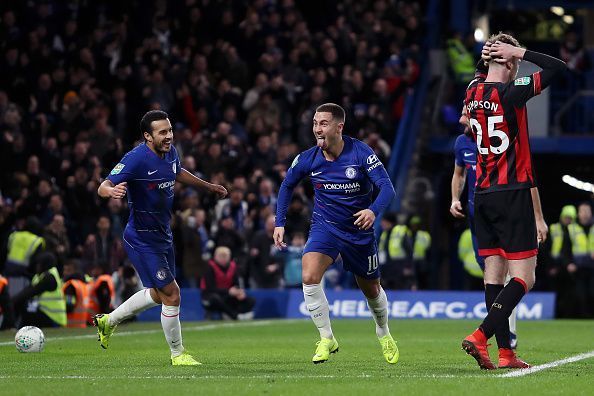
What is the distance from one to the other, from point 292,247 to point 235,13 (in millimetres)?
7357

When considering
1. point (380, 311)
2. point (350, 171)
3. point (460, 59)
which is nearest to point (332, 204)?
point (350, 171)

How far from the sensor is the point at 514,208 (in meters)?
10.6

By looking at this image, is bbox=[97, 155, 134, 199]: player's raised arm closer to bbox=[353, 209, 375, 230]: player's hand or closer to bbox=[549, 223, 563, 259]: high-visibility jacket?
bbox=[353, 209, 375, 230]: player's hand

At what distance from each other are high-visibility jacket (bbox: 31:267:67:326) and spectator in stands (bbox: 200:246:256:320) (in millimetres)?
3512

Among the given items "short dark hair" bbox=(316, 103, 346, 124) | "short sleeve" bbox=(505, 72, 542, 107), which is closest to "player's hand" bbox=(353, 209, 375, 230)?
"short dark hair" bbox=(316, 103, 346, 124)

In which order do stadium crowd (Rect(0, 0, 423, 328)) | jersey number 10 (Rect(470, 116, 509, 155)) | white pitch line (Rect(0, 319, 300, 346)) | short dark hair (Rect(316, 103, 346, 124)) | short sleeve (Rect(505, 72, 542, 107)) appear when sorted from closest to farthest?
1. short sleeve (Rect(505, 72, 542, 107))
2. jersey number 10 (Rect(470, 116, 509, 155))
3. short dark hair (Rect(316, 103, 346, 124))
4. white pitch line (Rect(0, 319, 300, 346))
5. stadium crowd (Rect(0, 0, 423, 328))

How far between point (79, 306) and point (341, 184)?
9.77m

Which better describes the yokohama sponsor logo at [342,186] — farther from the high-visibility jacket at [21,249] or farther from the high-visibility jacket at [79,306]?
the high-visibility jacket at [79,306]

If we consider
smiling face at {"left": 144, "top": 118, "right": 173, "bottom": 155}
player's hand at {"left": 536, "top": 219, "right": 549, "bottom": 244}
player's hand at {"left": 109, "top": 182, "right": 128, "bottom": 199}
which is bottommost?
player's hand at {"left": 536, "top": 219, "right": 549, "bottom": 244}

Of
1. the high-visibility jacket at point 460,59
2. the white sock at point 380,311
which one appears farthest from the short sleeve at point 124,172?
the high-visibility jacket at point 460,59

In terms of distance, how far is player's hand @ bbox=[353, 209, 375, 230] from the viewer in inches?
436

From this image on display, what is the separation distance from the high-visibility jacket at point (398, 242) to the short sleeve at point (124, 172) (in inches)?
524

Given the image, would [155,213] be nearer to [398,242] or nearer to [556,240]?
[398,242]

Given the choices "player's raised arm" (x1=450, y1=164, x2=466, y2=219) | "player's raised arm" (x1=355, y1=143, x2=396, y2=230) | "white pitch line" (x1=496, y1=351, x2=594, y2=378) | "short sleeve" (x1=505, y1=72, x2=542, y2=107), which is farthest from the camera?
"player's raised arm" (x1=450, y1=164, x2=466, y2=219)
